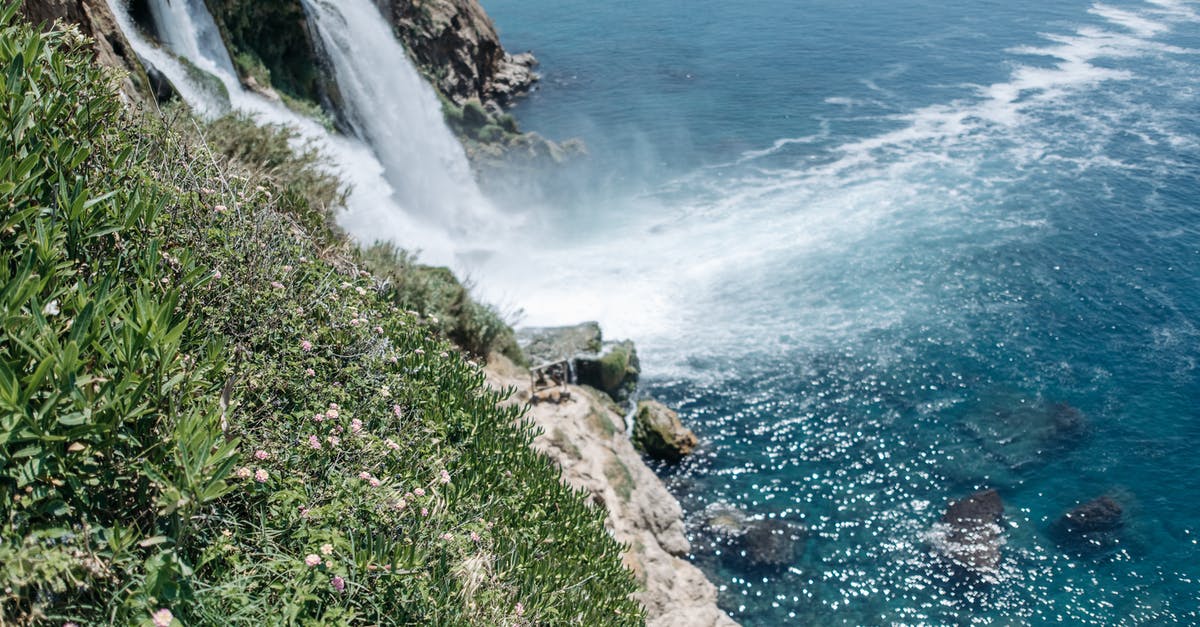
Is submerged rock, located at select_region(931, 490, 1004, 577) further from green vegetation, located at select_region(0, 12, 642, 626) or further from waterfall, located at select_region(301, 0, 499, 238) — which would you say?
waterfall, located at select_region(301, 0, 499, 238)

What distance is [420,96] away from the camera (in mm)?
30812

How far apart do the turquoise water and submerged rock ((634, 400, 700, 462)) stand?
64cm

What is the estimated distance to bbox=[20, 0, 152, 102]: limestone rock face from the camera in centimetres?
998

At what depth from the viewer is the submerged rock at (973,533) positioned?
691 inches

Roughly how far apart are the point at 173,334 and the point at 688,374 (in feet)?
63.1

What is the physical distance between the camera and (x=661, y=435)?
65.8 ft

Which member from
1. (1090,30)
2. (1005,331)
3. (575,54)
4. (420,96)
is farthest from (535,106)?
(1090,30)

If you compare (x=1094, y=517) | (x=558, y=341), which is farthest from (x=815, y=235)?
(x=1094, y=517)

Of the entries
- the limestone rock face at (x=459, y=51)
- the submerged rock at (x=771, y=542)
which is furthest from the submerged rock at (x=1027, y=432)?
the limestone rock face at (x=459, y=51)

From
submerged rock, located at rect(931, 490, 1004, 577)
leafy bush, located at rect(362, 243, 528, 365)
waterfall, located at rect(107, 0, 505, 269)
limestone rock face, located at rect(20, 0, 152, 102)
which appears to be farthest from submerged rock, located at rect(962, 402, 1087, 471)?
limestone rock face, located at rect(20, 0, 152, 102)

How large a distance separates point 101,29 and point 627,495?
11397mm

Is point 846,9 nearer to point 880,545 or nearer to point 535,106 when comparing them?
point 535,106

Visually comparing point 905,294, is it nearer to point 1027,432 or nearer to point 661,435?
point 1027,432

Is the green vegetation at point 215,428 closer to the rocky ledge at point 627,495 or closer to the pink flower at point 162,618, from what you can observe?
the pink flower at point 162,618
